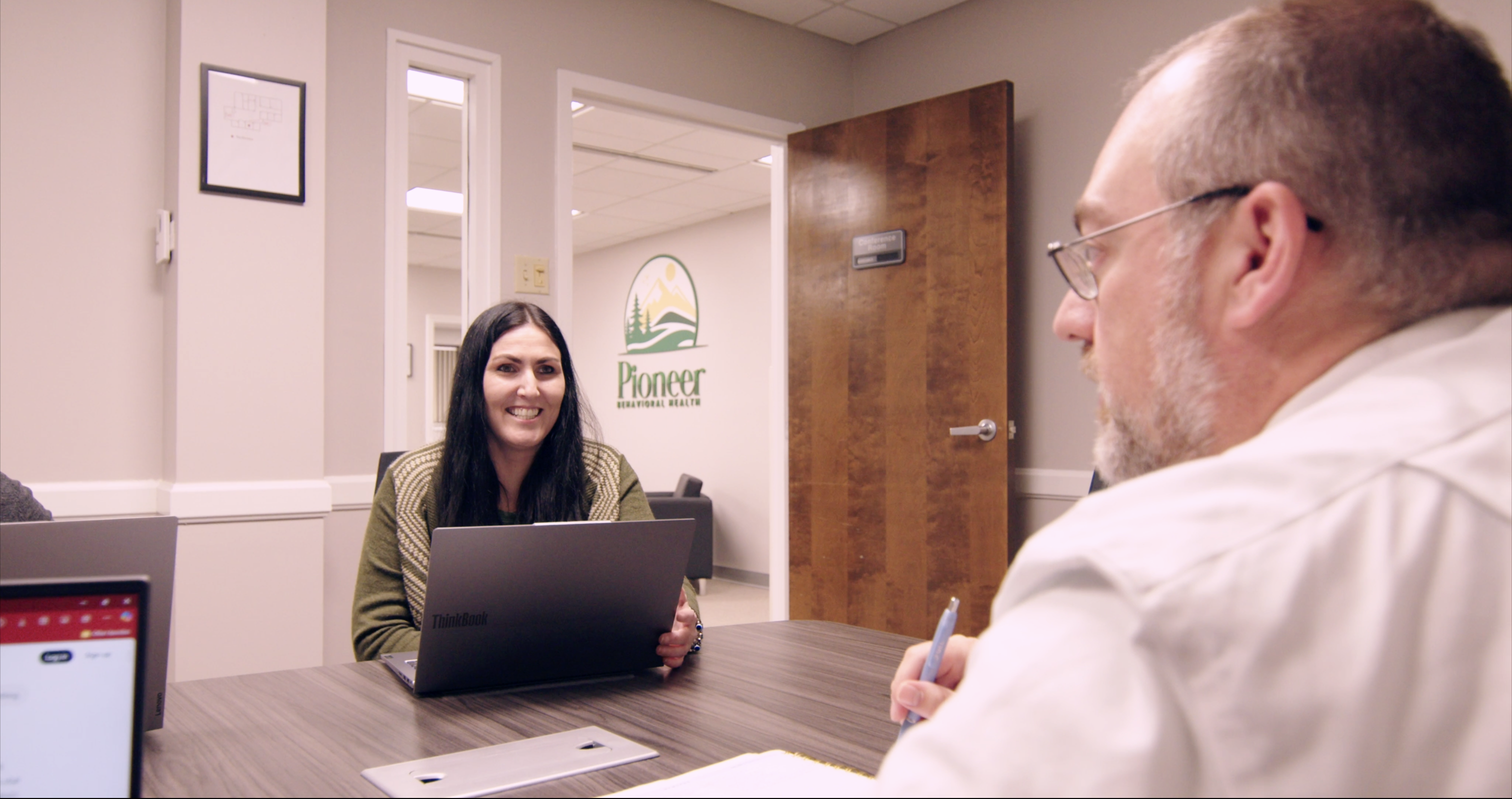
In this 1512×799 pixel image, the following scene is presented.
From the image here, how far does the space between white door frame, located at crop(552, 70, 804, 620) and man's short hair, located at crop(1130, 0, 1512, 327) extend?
2733 mm

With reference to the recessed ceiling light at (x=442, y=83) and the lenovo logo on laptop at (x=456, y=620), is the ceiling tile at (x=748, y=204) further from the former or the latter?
the lenovo logo on laptop at (x=456, y=620)

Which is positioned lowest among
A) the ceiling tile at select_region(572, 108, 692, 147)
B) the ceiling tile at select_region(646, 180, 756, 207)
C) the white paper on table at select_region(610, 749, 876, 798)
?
the white paper on table at select_region(610, 749, 876, 798)

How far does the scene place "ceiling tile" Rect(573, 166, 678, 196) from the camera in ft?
19.4

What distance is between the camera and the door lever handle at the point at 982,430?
3197 millimetres

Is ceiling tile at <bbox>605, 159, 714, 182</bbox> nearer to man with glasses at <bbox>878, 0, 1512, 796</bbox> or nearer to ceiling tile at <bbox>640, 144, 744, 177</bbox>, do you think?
ceiling tile at <bbox>640, 144, 744, 177</bbox>

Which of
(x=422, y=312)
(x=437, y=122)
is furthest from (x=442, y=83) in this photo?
(x=422, y=312)

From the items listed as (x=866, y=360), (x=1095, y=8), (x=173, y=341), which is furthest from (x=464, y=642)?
(x=1095, y=8)

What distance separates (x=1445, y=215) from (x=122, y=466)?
9.63 ft


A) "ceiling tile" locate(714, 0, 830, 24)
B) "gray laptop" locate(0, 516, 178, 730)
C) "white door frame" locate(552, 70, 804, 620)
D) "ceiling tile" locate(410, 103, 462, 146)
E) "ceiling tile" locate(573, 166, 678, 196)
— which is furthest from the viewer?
"ceiling tile" locate(573, 166, 678, 196)

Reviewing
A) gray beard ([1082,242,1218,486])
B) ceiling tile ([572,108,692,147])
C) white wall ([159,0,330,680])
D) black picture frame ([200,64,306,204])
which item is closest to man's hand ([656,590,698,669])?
gray beard ([1082,242,1218,486])

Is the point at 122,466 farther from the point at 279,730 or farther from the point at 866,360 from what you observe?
the point at 866,360

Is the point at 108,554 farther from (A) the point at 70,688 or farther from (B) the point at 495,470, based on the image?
(B) the point at 495,470

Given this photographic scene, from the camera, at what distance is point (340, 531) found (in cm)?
279

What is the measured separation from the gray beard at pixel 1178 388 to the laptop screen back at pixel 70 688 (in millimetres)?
723
